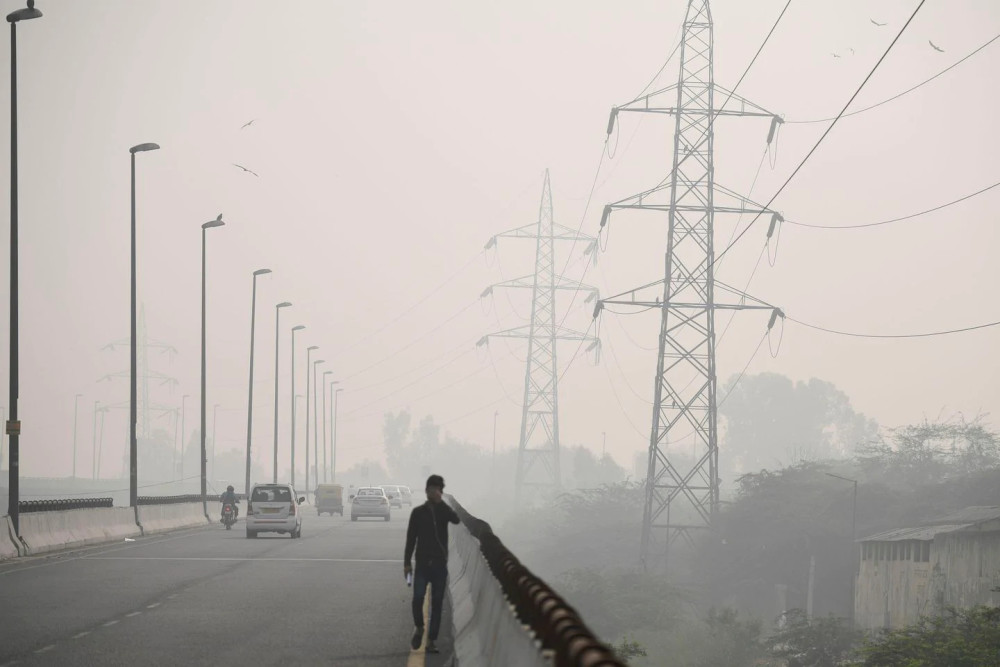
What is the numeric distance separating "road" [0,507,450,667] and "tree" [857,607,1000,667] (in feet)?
35.7

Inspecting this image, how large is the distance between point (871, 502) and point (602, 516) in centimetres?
1575

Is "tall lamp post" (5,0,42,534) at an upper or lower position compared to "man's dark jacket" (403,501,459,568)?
upper

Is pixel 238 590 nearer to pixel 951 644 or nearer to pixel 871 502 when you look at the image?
pixel 951 644

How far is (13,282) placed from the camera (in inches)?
1335

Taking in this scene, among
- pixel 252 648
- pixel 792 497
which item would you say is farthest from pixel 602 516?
pixel 252 648

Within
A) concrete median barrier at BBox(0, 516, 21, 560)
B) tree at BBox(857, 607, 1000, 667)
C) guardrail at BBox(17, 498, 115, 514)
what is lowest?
tree at BBox(857, 607, 1000, 667)

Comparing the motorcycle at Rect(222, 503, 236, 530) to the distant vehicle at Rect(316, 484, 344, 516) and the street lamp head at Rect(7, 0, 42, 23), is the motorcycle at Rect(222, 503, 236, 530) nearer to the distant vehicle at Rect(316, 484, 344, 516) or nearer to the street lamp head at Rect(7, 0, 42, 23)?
the street lamp head at Rect(7, 0, 42, 23)

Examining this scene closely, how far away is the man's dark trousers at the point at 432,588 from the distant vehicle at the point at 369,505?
2072 inches

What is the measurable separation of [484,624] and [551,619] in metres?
6.44

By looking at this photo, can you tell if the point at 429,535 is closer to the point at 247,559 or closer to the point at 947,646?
the point at 947,646

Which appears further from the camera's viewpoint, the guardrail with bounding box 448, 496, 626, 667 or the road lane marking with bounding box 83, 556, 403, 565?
the road lane marking with bounding box 83, 556, 403, 565

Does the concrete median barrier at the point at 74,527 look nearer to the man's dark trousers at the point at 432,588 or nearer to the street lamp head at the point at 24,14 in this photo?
the street lamp head at the point at 24,14

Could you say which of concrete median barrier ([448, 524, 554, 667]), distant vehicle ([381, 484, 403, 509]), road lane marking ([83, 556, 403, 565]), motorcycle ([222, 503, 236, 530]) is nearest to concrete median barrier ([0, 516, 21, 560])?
road lane marking ([83, 556, 403, 565])

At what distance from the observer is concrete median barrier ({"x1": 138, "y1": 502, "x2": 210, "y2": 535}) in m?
46.6
